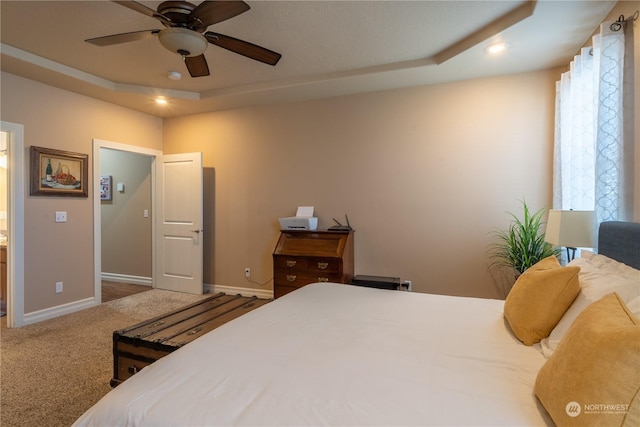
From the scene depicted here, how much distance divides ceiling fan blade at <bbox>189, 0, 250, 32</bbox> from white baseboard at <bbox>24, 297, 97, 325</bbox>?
11.1 feet

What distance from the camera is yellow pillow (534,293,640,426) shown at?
74cm

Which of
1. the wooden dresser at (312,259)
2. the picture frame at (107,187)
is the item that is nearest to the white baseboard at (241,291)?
the wooden dresser at (312,259)

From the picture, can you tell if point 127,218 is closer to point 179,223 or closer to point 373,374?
point 179,223

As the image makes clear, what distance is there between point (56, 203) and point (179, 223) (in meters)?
1.35

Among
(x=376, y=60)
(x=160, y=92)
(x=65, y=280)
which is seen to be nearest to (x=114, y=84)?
(x=160, y=92)

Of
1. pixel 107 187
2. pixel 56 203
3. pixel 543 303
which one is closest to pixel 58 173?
pixel 56 203

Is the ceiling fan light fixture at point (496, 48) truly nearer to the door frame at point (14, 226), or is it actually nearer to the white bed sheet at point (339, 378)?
the white bed sheet at point (339, 378)

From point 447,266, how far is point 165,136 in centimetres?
426

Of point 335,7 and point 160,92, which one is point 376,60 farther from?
point 160,92

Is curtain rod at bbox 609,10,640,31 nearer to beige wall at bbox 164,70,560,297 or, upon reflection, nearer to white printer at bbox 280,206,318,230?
beige wall at bbox 164,70,560,297

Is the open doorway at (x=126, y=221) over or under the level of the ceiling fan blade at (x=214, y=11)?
under

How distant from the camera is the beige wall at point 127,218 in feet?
16.1

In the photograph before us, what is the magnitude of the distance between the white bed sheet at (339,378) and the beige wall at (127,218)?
161 inches

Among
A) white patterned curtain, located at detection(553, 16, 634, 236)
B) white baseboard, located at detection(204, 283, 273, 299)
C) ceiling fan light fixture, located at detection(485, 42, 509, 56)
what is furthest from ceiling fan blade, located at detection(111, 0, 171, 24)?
white baseboard, located at detection(204, 283, 273, 299)
